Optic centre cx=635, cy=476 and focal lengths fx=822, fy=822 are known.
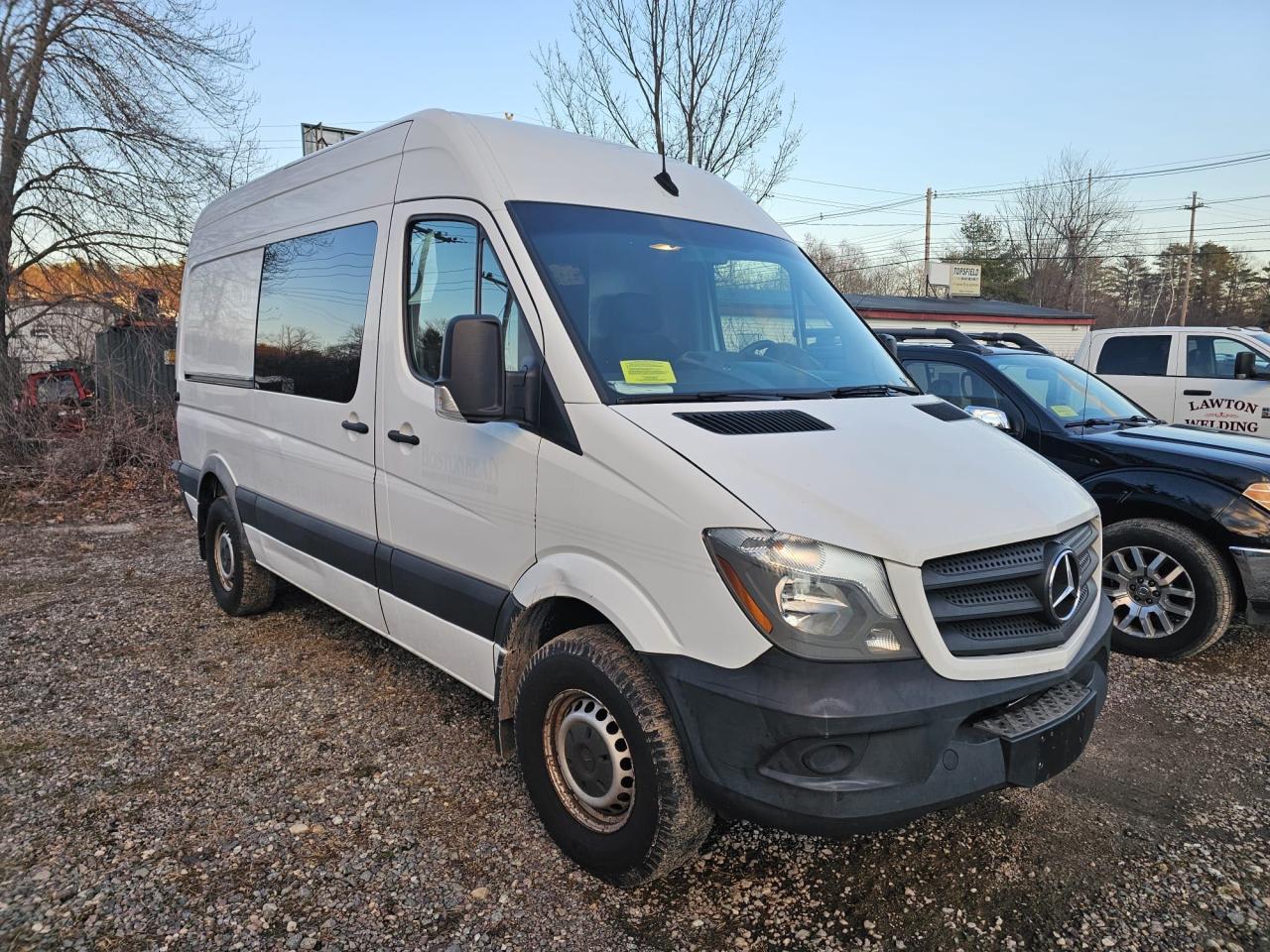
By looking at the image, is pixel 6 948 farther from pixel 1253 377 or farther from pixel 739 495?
pixel 1253 377

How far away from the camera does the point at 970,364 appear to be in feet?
19.8

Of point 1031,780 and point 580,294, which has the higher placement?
point 580,294

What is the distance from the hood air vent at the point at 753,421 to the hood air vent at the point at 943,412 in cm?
64

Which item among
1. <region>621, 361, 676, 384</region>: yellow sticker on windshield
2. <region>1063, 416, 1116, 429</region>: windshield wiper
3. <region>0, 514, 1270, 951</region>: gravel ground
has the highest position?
<region>621, 361, 676, 384</region>: yellow sticker on windshield

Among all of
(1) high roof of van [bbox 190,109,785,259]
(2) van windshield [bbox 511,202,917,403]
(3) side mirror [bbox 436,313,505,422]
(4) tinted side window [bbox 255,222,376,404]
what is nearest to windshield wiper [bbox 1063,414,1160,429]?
(2) van windshield [bbox 511,202,917,403]


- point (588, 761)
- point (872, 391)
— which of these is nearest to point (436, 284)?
point (872, 391)

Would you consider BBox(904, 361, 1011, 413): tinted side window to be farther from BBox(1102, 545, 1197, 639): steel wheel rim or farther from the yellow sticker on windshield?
the yellow sticker on windshield

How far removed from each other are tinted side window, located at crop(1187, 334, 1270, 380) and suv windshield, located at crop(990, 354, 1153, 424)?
163 inches

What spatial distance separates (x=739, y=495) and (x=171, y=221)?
42.3ft

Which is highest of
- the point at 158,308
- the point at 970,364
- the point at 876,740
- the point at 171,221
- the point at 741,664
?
the point at 171,221

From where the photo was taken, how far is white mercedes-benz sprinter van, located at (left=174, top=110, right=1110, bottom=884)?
86.0 inches

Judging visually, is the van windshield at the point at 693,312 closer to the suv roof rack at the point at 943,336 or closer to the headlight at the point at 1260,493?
the headlight at the point at 1260,493

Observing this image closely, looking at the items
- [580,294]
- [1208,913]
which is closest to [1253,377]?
[1208,913]

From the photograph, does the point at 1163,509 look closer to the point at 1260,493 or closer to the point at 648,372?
the point at 1260,493
